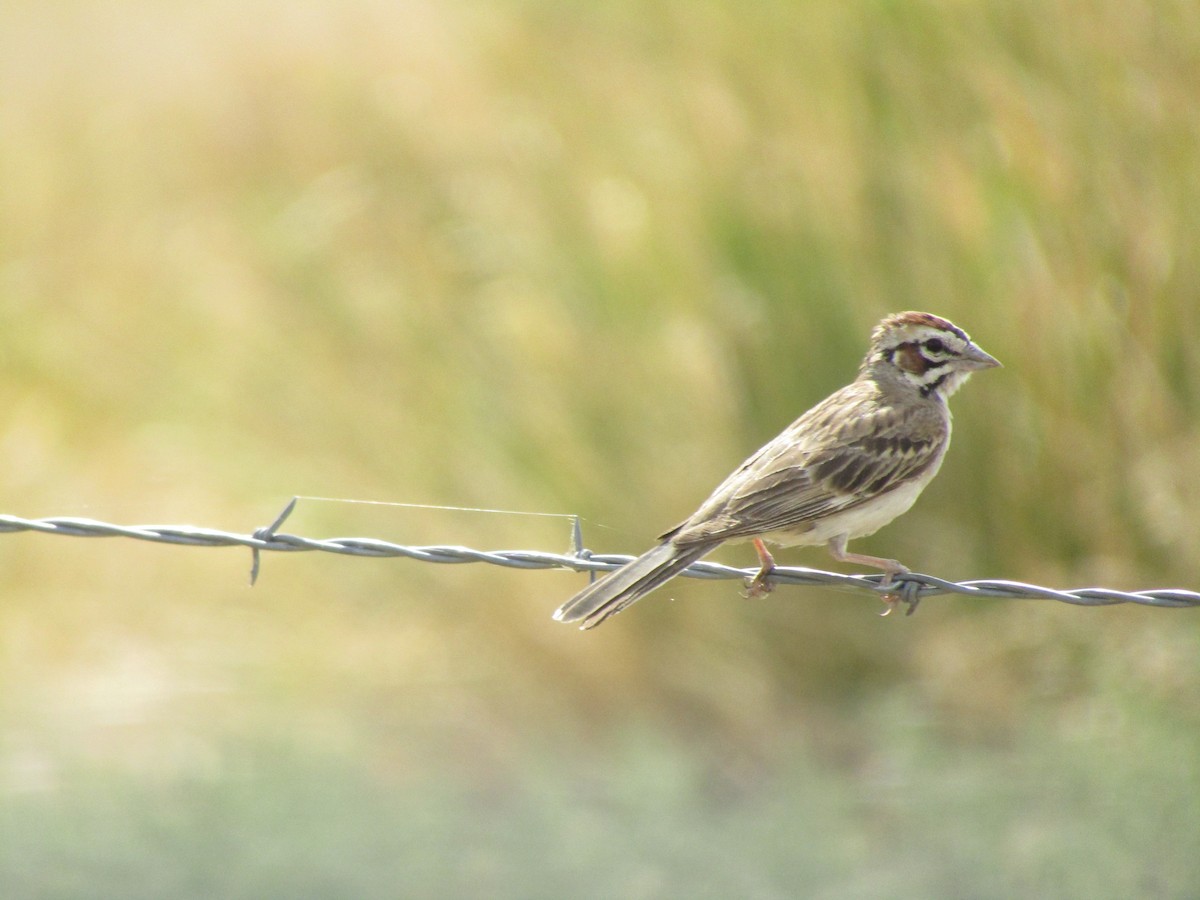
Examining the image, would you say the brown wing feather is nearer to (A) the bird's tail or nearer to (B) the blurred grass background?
(A) the bird's tail

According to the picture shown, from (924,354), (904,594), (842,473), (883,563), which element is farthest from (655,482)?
(904,594)

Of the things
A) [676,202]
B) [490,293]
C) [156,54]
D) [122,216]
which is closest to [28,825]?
[490,293]

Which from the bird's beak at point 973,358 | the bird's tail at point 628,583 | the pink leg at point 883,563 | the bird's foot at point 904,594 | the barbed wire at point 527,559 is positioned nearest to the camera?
the barbed wire at point 527,559

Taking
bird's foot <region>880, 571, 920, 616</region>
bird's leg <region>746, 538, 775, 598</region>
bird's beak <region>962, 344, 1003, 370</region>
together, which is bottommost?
Result: bird's foot <region>880, 571, 920, 616</region>

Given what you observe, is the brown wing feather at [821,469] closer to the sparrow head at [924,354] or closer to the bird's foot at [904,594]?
the sparrow head at [924,354]

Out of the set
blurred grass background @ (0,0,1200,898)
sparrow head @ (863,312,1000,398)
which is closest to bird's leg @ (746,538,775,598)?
sparrow head @ (863,312,1000,398)

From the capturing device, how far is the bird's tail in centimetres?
425

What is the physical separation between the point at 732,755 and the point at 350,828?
7.33ft

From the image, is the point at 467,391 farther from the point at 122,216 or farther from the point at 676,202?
the point at 122,216

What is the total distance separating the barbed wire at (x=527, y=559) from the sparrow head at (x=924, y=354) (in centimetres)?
124

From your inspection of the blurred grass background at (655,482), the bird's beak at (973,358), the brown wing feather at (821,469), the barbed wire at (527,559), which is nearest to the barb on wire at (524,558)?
the barbed wire at (527,559)

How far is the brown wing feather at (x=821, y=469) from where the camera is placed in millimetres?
4805

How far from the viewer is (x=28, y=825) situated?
7195 mm

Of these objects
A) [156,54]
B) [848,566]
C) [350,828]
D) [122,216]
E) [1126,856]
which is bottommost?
[1126,856]
